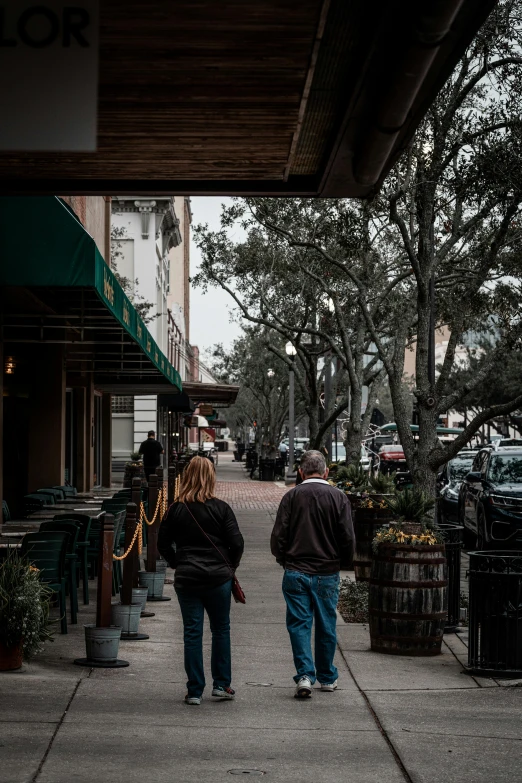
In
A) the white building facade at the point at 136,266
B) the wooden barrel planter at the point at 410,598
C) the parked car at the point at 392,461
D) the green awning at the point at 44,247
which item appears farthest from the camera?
the parked car at the point at 392,461

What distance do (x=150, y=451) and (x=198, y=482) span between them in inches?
934

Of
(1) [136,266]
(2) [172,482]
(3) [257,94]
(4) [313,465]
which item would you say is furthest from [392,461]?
(3) [257,94]

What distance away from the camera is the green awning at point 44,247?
456 inches

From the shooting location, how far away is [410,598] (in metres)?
9.48

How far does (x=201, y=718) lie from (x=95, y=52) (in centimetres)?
443

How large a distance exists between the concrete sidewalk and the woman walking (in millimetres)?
401

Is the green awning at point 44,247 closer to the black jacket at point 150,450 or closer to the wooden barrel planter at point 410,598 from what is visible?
the wooden barrel planter at point 410,598

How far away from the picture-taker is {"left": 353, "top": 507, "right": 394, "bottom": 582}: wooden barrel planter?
13734 mm

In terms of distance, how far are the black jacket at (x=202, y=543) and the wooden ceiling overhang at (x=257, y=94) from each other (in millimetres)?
2253

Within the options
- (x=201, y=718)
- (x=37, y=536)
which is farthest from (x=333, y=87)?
(x=37, y=536)

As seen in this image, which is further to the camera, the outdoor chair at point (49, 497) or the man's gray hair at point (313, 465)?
the outdoor chair at point (49, 497)

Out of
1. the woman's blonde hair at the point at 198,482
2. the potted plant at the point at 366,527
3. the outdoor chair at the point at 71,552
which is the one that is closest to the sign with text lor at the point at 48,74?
the woman's blonde hair at the point at 198,482

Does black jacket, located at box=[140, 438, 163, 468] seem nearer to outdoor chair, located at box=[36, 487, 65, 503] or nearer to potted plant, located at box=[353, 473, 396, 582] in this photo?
outdoor chair, located at box=[36, 487, 65, 503]

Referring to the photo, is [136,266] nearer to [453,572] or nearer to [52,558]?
[52,558]
